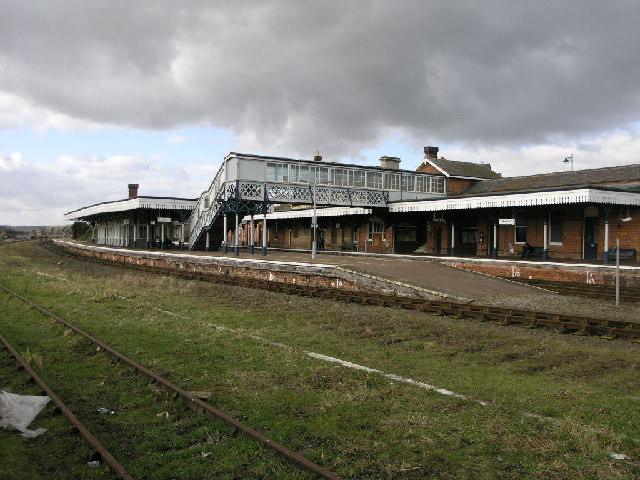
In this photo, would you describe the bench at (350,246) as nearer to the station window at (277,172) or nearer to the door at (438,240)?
the door at (438,240)

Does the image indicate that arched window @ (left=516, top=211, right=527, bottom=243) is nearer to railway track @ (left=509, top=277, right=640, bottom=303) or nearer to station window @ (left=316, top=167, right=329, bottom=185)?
railway track @ (left=509, top=277, right=640, bottom=303)

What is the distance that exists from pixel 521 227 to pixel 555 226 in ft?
7.34

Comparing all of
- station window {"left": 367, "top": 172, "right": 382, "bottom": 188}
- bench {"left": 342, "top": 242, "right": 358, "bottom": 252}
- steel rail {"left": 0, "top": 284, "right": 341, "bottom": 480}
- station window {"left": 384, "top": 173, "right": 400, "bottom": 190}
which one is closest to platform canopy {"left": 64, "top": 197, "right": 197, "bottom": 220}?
bench {"left": 342, "top": 242, "right": 358, "bottom": 252}

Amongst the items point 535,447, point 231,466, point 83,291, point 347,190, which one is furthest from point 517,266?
point 231,466

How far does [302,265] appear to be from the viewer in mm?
22984

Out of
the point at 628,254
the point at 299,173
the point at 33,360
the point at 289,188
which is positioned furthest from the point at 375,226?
the point at 33,360

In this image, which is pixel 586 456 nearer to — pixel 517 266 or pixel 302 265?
pixel 302 265

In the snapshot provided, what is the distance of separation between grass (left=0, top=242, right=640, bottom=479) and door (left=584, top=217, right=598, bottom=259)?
1786cm

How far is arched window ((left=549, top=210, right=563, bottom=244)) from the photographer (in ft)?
96.5

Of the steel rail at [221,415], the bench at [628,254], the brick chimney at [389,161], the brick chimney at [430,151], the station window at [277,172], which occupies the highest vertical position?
the brick chimney at [430,151]

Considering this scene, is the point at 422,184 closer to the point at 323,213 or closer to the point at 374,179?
the point at 374,179

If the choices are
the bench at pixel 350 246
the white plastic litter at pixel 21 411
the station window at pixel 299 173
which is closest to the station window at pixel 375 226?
the bench at pixel 350 246

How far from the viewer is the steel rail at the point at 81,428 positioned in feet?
16.0

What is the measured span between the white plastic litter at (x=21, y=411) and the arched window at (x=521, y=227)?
29042 millimetres
